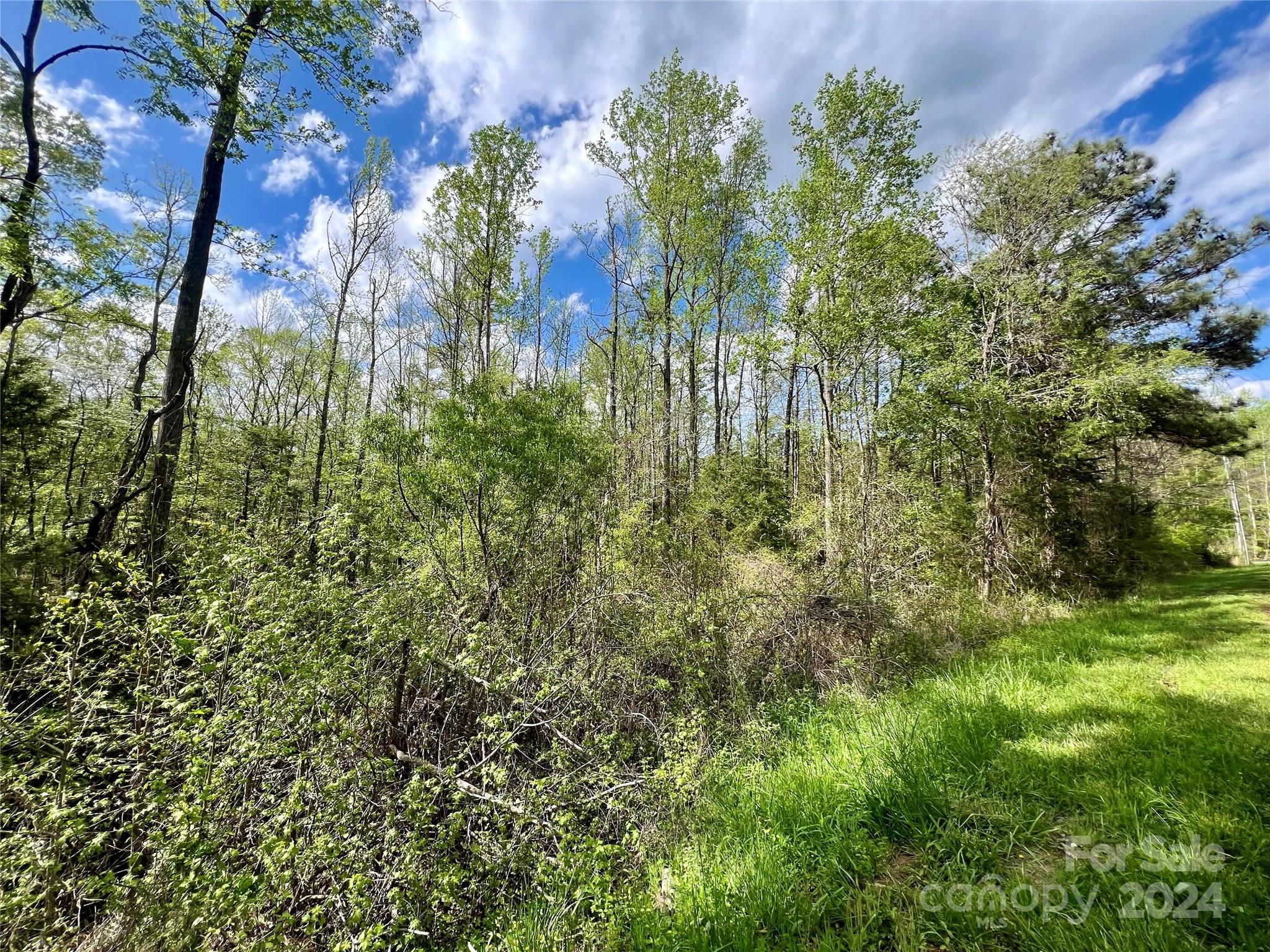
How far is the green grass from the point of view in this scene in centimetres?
179

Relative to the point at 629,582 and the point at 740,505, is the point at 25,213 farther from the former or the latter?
the point at 740,505

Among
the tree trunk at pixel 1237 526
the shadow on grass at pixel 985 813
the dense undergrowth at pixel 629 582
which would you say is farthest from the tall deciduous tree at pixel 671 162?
the tree trunk at pixel 1237 526

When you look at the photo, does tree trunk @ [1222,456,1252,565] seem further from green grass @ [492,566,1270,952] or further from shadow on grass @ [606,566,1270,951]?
green grass @ [492,566,1270,952]

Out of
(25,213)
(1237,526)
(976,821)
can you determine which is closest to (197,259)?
(25,213)

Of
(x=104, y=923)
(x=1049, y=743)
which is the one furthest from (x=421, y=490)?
(x=1049, y=743)

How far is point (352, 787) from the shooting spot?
316 centimetres

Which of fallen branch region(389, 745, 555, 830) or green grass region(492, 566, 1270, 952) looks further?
fallen branch region(389, 745, 555, 830)

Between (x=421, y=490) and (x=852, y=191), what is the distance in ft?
29.4

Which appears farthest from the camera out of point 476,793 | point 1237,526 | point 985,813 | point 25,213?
point 1237,526

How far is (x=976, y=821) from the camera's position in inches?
93.7

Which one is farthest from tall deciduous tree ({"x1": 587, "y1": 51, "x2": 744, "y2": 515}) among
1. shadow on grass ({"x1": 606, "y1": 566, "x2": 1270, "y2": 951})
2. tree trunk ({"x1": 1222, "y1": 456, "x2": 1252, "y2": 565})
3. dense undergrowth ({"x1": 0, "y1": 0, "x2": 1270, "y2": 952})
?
tree trunk ({"x1": 1222, "y1": 456, "x2": 1252, "y2": 565})

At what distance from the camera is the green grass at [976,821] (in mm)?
1794

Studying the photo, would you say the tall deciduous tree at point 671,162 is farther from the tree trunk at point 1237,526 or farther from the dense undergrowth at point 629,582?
the tree trunk at point 1237,526

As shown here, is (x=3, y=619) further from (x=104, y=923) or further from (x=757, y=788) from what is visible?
(x=757, y=788)
